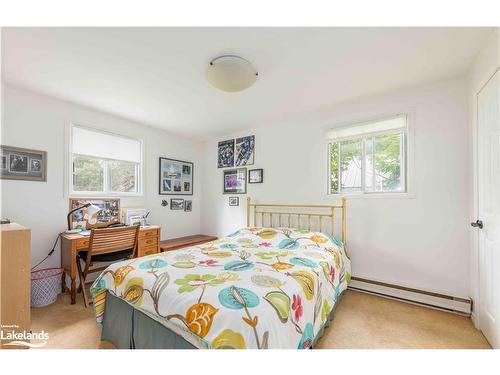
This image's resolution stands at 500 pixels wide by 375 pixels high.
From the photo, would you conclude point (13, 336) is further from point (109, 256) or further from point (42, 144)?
point (42, 144)

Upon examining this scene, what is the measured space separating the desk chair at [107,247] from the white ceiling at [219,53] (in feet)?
5.11

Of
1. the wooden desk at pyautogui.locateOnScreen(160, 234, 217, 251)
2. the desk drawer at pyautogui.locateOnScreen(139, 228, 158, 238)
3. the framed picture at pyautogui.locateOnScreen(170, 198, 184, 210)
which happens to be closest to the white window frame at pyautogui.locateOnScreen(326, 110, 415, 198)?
the wooden desk at pyautogui.locateOnScreen(160, 234, 217, 251)

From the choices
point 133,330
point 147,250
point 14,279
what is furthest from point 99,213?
point 133,330

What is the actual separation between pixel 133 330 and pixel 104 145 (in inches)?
101

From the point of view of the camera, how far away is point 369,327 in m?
1.89

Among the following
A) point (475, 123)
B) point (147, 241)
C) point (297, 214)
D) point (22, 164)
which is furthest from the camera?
point (297, 214)

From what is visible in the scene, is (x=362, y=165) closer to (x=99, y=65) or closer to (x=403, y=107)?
(x=403, y=107)

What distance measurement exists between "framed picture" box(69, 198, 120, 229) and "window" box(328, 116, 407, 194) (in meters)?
3.02

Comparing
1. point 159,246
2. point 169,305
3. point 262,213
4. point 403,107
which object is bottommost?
point 159,246

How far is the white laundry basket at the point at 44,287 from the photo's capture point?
220cm
